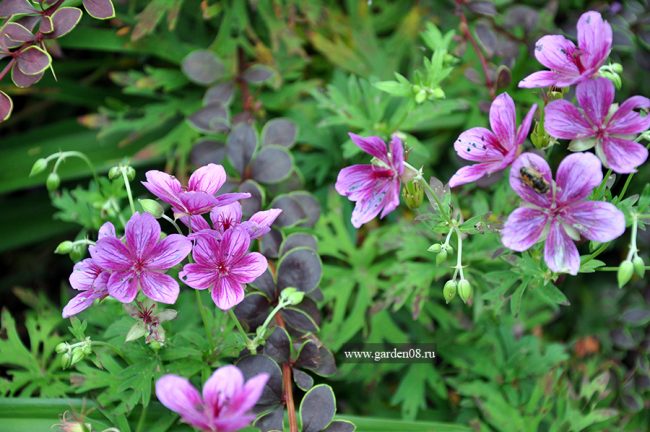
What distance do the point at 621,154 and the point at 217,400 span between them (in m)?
0.60

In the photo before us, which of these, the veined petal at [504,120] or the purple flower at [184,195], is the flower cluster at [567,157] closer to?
the veined petal at [504,120]

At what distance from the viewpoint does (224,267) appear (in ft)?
3.10

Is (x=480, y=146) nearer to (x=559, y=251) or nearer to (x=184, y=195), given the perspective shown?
(x=559, y=251)

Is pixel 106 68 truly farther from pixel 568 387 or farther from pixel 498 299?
pixel 568 387

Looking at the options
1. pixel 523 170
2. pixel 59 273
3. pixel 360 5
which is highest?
pixel 523 170

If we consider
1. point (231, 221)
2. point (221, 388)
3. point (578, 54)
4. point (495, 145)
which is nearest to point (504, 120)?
point (495, 145)

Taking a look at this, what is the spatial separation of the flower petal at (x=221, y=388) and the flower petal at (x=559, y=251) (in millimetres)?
421

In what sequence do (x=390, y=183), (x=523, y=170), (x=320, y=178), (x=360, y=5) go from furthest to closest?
(x=360, y=5)
(x=320, y=178)
(x=390, y=183)
(x=523, y=170)

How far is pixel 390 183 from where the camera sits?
1.03 meters

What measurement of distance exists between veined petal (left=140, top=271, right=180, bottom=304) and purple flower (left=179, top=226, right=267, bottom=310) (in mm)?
31

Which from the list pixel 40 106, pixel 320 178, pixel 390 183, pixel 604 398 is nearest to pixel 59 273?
pixel 40 106

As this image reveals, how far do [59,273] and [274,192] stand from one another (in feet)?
2.87

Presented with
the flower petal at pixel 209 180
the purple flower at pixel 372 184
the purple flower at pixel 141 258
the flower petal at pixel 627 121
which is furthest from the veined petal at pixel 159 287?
the flower petal at pixel 627 121

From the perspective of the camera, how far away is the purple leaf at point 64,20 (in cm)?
117
